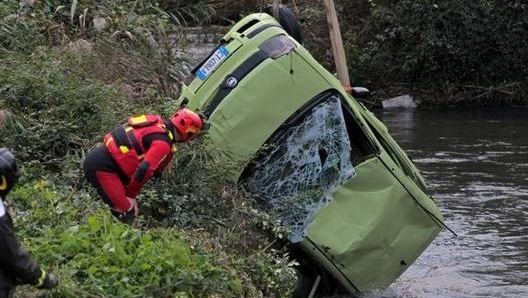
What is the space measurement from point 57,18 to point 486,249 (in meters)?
5.58

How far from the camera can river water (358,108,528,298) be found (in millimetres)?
8133

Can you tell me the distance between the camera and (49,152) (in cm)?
723

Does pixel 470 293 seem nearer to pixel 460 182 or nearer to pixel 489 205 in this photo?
pixel 489 205

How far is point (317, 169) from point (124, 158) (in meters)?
1.46

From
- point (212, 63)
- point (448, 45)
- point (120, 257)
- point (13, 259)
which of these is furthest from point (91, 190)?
point (448, 45)

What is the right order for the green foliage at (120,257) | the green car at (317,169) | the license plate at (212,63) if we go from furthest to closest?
the license plate at (212,63) → the green car at (317,169) → the green foliage at (120,257)

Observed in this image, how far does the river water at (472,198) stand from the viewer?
8133 millimetres

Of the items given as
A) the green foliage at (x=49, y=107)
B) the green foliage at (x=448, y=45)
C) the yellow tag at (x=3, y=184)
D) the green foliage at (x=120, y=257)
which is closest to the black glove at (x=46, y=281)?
the green foliage at (x=120, y=257)

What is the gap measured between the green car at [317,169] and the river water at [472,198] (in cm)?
77

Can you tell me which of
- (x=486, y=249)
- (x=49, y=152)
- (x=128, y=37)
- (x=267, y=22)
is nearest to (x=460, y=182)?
(x=486, y=249)

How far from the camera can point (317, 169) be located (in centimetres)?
656

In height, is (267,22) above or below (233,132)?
above

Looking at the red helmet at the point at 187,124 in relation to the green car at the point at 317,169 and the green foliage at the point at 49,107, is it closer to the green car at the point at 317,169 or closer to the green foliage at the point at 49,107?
the green car at the point at 317,169

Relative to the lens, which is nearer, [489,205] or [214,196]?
[214,196]
